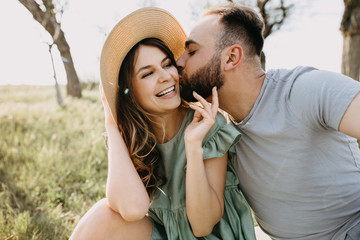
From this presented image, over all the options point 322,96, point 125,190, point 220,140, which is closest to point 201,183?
point 220,140

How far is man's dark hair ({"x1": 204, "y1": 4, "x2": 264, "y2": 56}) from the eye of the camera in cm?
236

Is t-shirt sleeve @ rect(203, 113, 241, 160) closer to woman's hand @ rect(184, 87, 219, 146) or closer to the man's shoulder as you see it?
woman's hand @ rect(184, 87, 219, 146)

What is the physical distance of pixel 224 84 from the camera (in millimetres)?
2328

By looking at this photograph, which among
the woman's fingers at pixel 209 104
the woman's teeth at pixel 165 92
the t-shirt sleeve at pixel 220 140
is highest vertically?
the woman's teeth at pixel 165 92

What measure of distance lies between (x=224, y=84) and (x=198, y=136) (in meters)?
0.57

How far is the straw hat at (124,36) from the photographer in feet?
7.29

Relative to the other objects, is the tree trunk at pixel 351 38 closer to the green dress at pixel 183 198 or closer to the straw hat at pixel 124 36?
the straw hat at pixel 124 36

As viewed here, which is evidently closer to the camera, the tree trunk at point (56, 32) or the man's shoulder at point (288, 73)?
the man's shoulder at point (288, 73)

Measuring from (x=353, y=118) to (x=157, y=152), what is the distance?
144cm

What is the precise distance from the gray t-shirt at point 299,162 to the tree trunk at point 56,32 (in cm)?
279

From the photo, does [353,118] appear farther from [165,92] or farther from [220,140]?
[165,92]

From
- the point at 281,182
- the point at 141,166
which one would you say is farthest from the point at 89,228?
the point at 281,182

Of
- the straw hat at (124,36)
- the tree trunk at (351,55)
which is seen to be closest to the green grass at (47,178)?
the straw hat at (124,36)

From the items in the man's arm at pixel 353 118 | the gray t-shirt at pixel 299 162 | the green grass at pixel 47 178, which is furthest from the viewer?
the green grass at pixel 47 178
